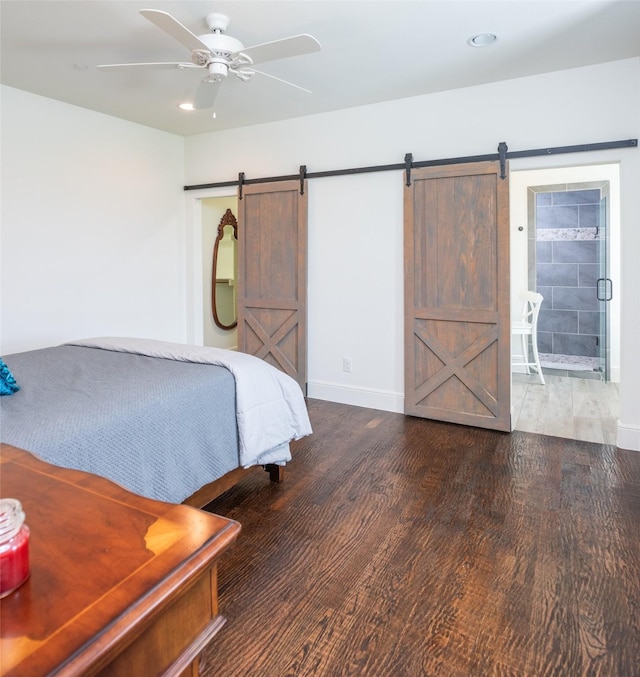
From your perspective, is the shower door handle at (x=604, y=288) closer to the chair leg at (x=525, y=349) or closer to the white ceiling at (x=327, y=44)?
the chair leg at (x=525, y=349)

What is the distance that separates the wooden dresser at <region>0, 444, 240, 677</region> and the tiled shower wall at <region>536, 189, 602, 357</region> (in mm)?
5979

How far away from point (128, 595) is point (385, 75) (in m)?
3.64

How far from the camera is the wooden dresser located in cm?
49

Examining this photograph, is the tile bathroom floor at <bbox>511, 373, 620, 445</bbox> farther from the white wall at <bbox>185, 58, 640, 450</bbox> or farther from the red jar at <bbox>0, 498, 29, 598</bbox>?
the red jar at <bbox>0, 498, 29, 598</bbox>

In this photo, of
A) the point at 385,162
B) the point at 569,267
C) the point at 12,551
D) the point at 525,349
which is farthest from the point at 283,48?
the point at 569,267

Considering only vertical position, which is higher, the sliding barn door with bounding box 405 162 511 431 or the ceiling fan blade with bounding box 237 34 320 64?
the ceiling fan blade with bounding box 237 34 320 64

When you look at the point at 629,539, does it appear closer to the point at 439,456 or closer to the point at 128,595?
the point at 439,456

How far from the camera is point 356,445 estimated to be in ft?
10.8

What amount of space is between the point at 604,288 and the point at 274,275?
383 centimetres

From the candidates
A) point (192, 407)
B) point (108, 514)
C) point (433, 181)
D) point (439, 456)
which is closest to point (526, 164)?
point (433, 181)

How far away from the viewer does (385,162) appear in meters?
3.98

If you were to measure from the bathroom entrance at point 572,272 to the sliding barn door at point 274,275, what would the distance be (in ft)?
10.5

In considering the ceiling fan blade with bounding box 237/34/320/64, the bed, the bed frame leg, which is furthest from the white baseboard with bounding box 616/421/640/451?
the ceiling fan blade with bounding box 237/34/320/64

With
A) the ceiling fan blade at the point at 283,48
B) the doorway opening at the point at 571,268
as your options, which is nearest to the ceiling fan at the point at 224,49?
the ceiling fan blade at the point at 283,48
